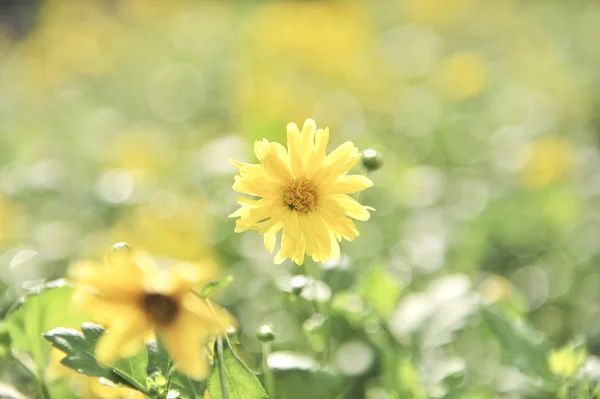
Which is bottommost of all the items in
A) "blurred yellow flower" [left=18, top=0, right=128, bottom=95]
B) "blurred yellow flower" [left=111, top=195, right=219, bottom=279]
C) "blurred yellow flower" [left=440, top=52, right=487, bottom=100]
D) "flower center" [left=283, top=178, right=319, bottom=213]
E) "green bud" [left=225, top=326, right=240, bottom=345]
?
"green bud" [left=225, top=326, right=240, bottom=345]

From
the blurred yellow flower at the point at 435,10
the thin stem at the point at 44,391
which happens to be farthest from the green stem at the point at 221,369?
the blurred yellow flower at the point at 435,10

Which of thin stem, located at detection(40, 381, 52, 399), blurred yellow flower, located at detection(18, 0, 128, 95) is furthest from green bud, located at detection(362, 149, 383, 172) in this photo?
blurred yellow flower, located at detection(18, 0, 128, 95)

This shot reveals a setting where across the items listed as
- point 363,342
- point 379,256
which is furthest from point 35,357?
point 379,256

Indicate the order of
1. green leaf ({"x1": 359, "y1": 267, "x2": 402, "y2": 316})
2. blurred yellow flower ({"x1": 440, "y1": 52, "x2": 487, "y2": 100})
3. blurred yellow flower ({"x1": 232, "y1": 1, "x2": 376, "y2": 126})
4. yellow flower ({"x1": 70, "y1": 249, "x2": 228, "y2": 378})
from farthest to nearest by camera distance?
blurred yellow flower ({"x1": 440, "y1": 52, "x2": 487, "y2": 100}) → blurred yellow flower ({"x1": 232, "y1": 1, "x2": 376, "y2": 126}) → green leaf ({"x1": 359, "y1": 267, "x2": 402, "y2": 316}) → yellow flower ({"x1": 70, "y1": 249, "x2": 228, "y2": 378})

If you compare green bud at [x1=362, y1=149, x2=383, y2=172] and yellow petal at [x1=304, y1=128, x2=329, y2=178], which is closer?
yellow petal at [x1=304, y1=128, x2=329, y2=178]

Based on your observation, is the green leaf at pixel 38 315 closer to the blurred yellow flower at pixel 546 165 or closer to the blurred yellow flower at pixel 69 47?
the blurred yellow flower at pixel 546 165

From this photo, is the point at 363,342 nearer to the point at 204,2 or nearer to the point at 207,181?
the point at 207,181

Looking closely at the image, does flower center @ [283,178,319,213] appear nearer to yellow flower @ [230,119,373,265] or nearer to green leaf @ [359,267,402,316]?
yellow flower @ [230,119,373,265]

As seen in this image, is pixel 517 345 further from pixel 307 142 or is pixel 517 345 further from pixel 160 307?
pixel 160 307
